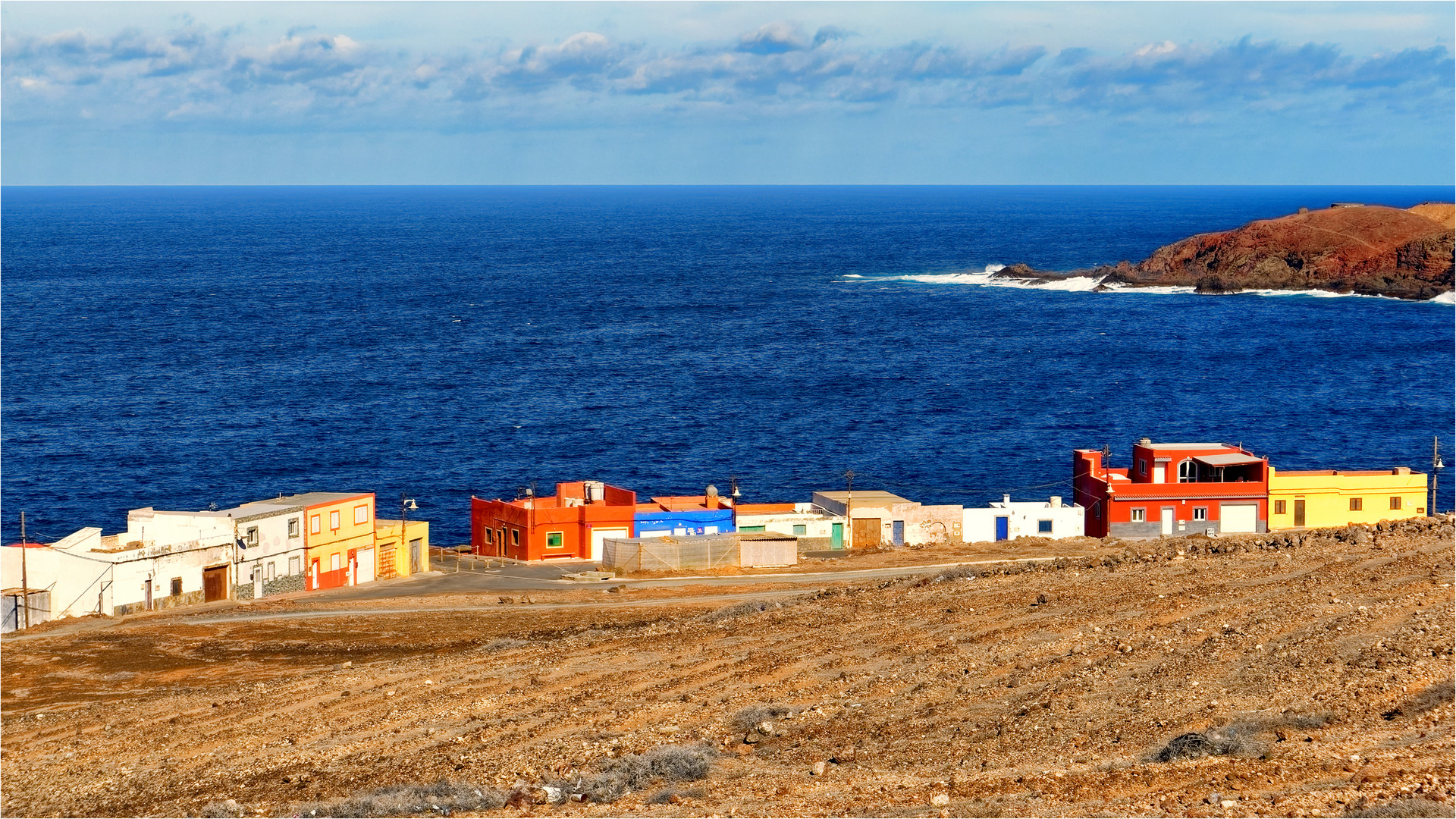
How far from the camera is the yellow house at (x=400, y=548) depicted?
62.6m

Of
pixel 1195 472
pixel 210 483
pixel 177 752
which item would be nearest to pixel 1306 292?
pixel 1195 472

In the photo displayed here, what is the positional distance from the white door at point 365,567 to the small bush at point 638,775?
1442 inches

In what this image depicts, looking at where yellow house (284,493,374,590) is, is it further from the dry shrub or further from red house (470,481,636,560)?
the dry shrub

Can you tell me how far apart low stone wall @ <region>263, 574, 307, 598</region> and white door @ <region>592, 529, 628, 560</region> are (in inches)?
465

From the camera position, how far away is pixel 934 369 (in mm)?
126688

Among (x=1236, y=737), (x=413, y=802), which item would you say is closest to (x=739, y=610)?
(x=413, y=802)

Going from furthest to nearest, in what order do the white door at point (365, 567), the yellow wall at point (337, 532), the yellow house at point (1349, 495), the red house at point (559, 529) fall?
the yellow house at point (1349, 495)
the red house at point (559, 529)
the white door at point (365, 567)
the yellow wall at point (337, 532)

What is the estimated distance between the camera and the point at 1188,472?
67.4m

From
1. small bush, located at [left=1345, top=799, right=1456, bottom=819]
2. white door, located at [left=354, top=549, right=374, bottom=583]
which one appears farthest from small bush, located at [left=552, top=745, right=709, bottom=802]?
white door, located at [left=354, top=549, right=374, bottom=583]

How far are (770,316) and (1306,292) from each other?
71788mm

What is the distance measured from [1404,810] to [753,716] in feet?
44.2

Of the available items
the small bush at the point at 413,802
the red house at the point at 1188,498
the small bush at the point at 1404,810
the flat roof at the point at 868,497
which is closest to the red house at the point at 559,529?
the flat roof at the point at 868,497

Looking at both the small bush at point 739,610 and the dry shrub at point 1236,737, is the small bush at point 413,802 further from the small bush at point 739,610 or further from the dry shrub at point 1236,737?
the small bush at point 739,610

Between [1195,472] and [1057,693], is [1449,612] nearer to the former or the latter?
[1057,693]
